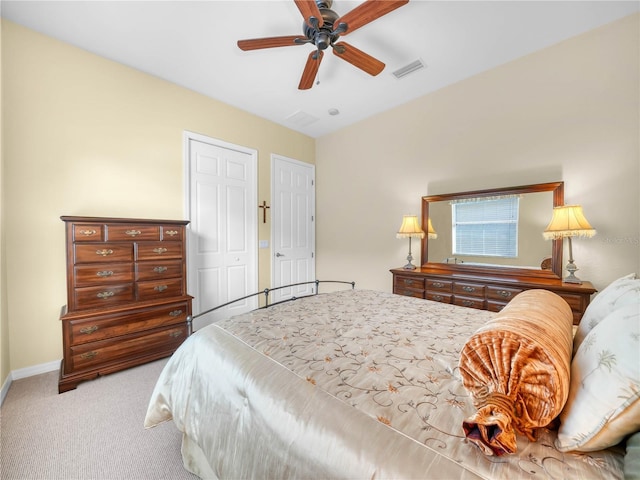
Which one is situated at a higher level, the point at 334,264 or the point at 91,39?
the point at 91,39

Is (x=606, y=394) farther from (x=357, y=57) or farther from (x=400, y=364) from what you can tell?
(x=357, y=57)

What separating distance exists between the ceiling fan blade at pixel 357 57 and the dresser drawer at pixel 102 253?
2.52 meters

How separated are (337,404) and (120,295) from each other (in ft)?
8.03

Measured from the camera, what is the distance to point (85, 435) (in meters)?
1.67

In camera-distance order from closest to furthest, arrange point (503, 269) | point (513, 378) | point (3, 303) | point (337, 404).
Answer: point (513, 378) < point (337, 404) < point (3, 303) < point (503, 269)

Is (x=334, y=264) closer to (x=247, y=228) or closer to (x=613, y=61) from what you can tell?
(x=247, y=228)

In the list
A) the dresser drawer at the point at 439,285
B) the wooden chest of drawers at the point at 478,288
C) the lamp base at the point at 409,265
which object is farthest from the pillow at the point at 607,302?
the lamp base at the point at 409,265

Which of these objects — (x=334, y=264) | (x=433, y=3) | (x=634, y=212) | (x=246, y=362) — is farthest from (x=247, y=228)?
(x=634, y=212)

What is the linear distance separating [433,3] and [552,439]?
2.85 meters

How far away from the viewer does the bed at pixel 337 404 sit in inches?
26.0

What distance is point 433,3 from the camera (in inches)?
82.9

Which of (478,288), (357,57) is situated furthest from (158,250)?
(478,288)

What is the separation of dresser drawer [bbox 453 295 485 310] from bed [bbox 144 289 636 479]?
1145 mm

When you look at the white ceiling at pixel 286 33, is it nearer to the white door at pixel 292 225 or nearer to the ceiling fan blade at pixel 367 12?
the ceiling fan blade at pixel 367 12
